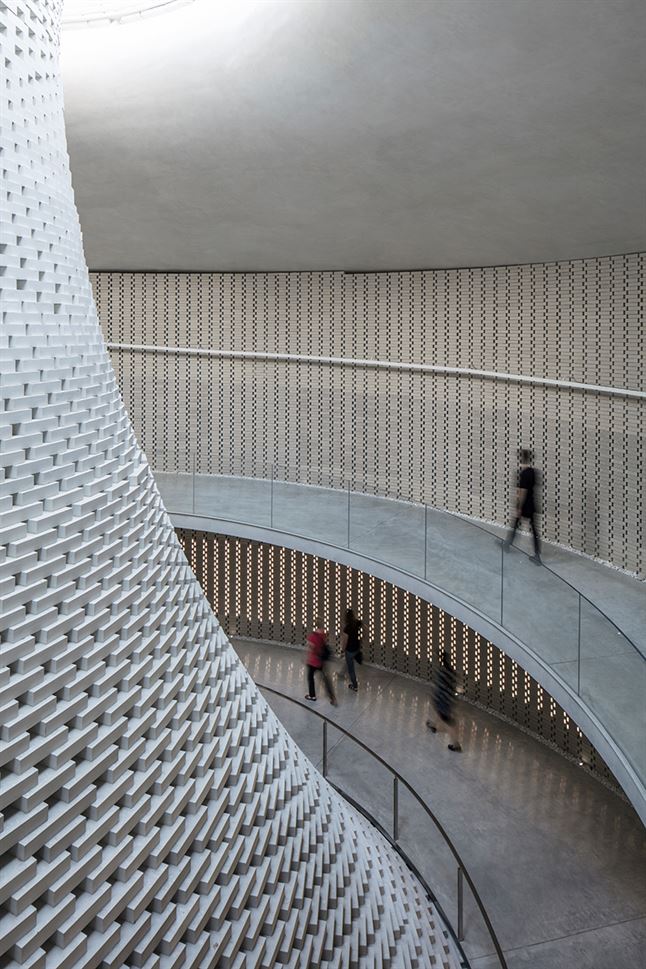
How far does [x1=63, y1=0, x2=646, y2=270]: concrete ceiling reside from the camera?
5.44 metres

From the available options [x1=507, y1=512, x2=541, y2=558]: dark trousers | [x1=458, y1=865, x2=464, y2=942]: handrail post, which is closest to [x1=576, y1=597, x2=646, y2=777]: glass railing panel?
[x1=458, y1=865, x2=464, y2=942]: handrail post

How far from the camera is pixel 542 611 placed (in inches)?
289

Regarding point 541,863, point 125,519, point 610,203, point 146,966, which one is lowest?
point 541,863

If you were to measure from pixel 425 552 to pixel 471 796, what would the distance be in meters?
2.74

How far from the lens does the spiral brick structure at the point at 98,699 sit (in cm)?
292

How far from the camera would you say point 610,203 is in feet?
25.7

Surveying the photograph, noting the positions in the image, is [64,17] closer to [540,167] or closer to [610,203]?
[540,167]

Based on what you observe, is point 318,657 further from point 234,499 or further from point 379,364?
point 379,364

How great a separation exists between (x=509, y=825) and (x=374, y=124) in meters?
6.99

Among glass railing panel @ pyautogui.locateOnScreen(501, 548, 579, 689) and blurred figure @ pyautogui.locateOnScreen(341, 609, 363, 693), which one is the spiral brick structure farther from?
blurred figure @ pyautogui.locateOnScreen(341, 609, 363, 693)

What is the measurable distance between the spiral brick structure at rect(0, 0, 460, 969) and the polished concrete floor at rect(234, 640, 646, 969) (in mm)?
2768

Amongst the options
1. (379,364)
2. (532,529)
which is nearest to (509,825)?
(532,529)

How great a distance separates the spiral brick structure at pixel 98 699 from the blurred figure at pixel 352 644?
20.9ft

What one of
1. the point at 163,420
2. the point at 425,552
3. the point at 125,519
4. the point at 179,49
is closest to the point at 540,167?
the point at 179,49
